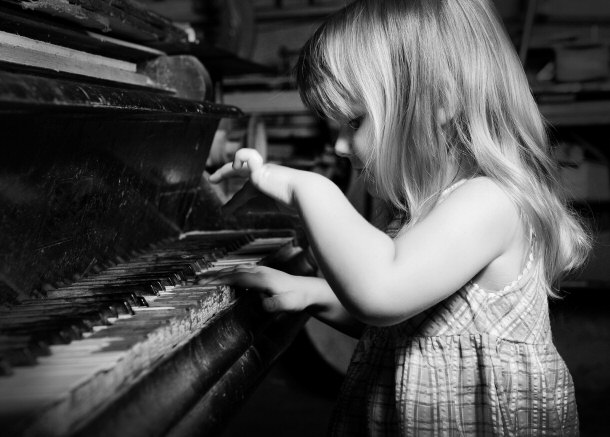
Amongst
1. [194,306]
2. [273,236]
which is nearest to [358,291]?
[194,306]

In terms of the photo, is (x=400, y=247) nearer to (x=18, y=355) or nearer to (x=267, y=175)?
(x=267, y=175)

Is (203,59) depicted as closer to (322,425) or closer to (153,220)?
(153,220)

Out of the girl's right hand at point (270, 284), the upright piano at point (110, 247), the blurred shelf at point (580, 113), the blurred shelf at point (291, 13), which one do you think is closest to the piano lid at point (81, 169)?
the upright piano at point (110, 247)

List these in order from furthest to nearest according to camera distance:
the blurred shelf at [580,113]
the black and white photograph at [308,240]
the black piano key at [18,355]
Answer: the blurred shelf at [580,113]
the black and white photograph at [308,240]
the black piano key at [18,355]

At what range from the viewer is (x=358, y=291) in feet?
3.57

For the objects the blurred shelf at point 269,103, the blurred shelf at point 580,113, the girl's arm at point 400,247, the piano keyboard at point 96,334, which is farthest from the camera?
the blurred shelf at point 269,103

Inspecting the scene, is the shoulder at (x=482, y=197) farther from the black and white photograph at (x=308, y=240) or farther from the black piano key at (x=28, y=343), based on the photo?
the black piano key at (x=28, y=343)

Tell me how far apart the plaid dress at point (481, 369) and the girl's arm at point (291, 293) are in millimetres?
222

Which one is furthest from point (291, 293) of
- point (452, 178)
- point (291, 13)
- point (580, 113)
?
point (291, 13)

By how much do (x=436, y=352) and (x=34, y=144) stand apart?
2.49ft

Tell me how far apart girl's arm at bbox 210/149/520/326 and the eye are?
16 cm

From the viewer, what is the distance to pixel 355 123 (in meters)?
1.31

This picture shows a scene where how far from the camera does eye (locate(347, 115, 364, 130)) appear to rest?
4.28 ft

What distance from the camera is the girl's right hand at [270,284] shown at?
49.6 inches
